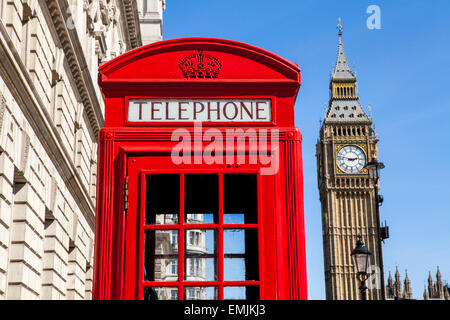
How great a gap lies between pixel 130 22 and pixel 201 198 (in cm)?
2594

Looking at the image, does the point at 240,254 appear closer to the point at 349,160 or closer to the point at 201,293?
the point at 201,293

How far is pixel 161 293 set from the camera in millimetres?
4566

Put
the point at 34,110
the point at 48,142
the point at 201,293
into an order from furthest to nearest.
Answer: the point at 48,142
the point at 34,110
the point at 201,293

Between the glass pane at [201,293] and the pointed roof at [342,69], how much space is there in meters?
103

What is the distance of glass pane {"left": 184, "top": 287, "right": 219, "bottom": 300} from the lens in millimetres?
4523

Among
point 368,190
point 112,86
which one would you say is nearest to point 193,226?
point 112,86

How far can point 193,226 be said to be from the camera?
4680 mm

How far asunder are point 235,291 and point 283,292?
0.96 feet

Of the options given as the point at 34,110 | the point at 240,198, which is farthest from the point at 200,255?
the point at 34,110

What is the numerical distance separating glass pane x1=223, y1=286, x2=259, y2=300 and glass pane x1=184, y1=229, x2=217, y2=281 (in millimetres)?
206

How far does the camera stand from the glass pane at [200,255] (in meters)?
4.76

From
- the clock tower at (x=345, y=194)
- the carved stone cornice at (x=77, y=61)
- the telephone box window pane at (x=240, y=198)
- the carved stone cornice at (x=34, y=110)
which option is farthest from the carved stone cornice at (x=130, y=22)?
the clock tower at (x=345, y=194)

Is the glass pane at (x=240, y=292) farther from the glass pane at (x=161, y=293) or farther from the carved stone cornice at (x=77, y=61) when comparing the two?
the carved stone cornice at (x=77, y=61)

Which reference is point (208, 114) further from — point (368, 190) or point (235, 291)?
point (368, 190)
